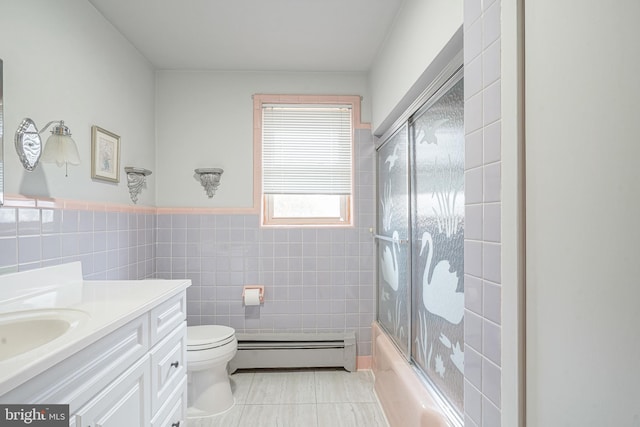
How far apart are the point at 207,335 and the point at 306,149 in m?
1.53

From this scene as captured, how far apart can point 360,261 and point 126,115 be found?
1949mm

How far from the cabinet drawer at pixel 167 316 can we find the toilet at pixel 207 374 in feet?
1.64

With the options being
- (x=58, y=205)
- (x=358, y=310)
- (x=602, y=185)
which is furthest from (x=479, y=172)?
(x=358, y=310)

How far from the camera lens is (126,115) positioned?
89.8 inches

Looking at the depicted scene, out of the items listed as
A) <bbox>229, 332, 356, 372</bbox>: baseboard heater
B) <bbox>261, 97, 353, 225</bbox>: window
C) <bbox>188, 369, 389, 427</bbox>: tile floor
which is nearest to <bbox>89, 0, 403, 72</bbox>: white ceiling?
<bbox>261, 97, 353, 225</bbox>: window

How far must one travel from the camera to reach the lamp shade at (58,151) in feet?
4.77

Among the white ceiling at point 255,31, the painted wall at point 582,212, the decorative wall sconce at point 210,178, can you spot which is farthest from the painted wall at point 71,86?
the painted wall at point 582,212

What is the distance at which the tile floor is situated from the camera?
203cm

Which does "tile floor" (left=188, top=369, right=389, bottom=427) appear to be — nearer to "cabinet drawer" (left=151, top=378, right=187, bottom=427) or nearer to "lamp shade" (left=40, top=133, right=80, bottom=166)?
"cabinet drawer" (left=151, top=378, right=187, bottom=427)

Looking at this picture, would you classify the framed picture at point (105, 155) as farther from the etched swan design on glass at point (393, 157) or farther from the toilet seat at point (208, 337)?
the etched swan design on glass at point (393, 157)

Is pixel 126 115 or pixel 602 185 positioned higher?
pixel 126 115

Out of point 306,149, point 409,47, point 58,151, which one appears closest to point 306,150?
point 306,149

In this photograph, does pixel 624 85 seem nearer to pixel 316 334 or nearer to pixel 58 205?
pixel 58 205

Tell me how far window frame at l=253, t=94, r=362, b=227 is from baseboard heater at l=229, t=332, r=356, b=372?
2.86 ft
